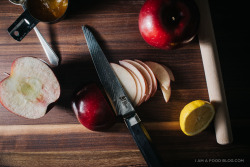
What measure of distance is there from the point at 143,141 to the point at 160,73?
30 centimetres

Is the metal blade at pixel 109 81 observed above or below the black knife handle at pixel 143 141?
above

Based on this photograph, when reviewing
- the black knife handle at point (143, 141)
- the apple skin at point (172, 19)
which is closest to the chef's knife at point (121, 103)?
the black knife handle at point (143, 141)

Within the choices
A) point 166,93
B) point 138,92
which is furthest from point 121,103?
point 166,93

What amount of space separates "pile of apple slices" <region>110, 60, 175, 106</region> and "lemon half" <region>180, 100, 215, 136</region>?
0.11 metres

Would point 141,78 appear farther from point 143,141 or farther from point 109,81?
point 143,141

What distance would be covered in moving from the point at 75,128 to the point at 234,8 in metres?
0.90

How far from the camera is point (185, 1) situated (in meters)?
0.87

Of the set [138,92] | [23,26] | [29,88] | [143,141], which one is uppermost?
[23,26]

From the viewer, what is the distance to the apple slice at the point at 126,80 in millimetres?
965

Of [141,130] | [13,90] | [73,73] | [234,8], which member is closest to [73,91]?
[73,73]

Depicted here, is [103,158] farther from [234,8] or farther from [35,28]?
[234,8]

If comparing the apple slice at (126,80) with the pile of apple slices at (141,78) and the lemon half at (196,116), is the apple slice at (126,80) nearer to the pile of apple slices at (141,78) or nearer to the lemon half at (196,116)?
the pile of apple slices at (141,78)

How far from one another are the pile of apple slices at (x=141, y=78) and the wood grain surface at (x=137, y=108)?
0.12 ft

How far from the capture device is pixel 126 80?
0.97 meters
